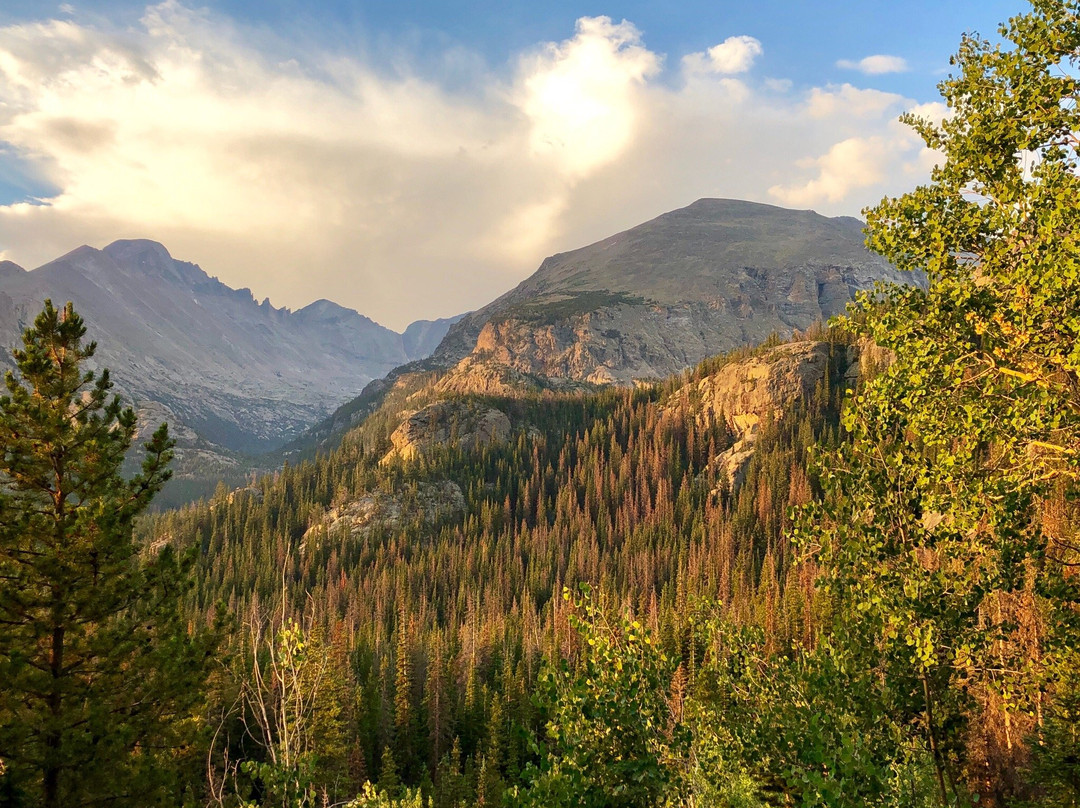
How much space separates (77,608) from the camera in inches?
644

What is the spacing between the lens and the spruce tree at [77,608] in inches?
597

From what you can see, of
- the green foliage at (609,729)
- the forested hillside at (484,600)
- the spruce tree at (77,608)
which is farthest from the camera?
the forested hillside at (484,600)

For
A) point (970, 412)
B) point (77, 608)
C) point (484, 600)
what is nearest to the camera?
point (970, 412)

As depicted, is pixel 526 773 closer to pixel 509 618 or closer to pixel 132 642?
pixel 132 642

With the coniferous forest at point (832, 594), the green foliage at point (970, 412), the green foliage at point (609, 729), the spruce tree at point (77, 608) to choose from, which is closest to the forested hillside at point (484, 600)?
the spruce tree at point (77, 608)

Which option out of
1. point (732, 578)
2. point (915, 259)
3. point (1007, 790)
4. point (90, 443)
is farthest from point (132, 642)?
point (732, 578)

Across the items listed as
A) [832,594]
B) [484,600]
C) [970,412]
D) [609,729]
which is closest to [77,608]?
[609,729]

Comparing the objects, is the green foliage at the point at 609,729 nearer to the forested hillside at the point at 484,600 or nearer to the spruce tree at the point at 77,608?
the spruce tree at the point at 77,608

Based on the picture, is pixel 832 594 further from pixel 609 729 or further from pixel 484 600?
pixel 484 600

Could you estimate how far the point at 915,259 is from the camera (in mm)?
11445

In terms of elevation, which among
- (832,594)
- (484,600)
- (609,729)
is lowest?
(484,600)

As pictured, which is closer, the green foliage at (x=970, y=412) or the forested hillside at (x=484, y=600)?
the green foliage at (x=970, y=412)

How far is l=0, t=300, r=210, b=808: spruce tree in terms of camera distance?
1516 cm

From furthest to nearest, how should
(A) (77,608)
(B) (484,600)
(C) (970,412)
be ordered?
(B) (484,600), (A) (77,608), (C) (970,412)
